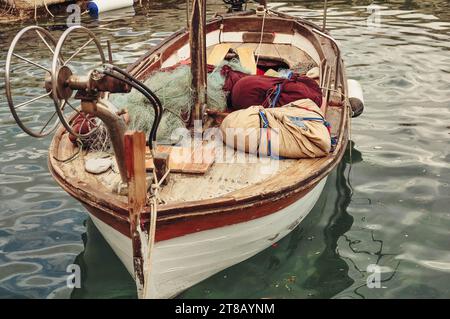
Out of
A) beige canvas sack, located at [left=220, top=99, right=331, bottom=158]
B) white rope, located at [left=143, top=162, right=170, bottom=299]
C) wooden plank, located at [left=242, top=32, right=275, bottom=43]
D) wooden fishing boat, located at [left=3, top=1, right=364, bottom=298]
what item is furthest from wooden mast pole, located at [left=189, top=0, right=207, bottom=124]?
wooden plank, located at [left=242, top=32, right=275, bottom=43]

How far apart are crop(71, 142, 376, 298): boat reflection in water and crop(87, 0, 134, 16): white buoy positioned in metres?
13.9

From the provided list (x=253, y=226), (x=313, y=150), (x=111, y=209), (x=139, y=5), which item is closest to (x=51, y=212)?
(x=111, y=209)

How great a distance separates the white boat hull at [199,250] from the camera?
4523 millimetres

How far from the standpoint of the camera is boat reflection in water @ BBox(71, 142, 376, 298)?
5.09 metres

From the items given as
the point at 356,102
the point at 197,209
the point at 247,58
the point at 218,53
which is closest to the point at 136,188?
the point at 197,209

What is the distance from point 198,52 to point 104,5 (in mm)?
14315

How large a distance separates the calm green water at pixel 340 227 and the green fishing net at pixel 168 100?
59.6 inches

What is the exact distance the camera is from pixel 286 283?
17.1 feet

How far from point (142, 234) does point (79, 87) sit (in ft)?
4.32

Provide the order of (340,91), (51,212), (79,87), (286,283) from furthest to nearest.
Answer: (340,91) < (51,212) < (286,283) < (79,87)

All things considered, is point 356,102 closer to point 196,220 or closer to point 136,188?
point 196,220

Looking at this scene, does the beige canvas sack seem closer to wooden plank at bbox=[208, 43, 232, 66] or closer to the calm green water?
the calm green water

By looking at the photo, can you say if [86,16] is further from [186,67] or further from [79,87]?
[79,87]

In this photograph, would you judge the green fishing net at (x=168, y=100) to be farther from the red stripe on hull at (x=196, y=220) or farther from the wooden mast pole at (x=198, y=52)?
the red stripe on hull at (x=196, y=220)
